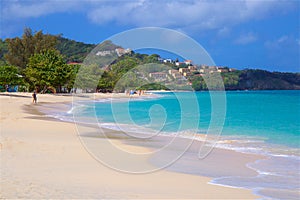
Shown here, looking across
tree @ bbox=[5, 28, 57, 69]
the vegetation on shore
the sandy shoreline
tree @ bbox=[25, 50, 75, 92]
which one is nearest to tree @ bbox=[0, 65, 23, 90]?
the vegetation on shore

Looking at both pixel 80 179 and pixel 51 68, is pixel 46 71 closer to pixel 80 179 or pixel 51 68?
pixel 51 68

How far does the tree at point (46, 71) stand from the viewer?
50.1 metres

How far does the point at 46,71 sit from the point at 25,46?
65.4 feet

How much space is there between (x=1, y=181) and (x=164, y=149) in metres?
6.18

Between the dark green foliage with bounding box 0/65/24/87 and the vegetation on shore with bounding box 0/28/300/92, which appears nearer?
the dark green foliage with bounding box 0/65/24/87

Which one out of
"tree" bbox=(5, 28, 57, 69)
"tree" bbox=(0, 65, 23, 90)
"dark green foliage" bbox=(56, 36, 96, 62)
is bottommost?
"tree" bbox=(0, 65, 23, 90)

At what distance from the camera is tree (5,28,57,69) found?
66250 millimetres

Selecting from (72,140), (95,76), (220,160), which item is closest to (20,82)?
(95,76)

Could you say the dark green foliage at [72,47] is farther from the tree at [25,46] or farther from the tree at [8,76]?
the tree at [8,76]

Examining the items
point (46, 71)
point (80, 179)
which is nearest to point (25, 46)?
point (46, 71)

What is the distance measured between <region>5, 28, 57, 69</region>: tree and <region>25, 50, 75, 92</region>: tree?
13.8 meters

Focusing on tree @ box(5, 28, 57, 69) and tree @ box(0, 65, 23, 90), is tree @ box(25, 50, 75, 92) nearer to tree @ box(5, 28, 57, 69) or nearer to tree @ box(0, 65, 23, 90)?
tree @ box(0, 65, 23, 90)

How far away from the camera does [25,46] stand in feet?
221

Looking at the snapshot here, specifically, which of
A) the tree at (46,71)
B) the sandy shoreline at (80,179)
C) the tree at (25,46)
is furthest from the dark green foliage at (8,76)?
the sandy shoreline at (80,179)
